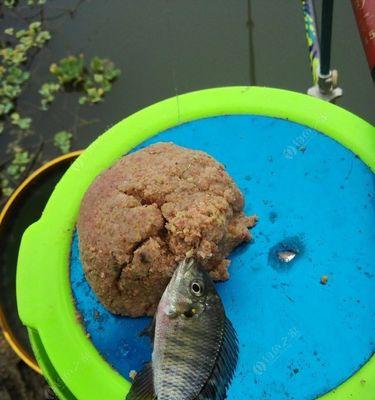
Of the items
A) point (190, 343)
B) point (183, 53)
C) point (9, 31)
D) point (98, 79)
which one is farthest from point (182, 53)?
point (190, 343)

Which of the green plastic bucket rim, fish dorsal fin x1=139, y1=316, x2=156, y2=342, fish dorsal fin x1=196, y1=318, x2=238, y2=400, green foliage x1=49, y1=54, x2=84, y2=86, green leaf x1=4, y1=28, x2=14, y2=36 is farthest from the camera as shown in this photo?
green leaf x1=4, y1=28, x2=14, y2=36

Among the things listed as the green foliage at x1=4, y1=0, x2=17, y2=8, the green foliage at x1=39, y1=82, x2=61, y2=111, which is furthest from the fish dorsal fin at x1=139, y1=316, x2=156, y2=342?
the green foliage at x1=4, y1=0, x2=17, y2=8

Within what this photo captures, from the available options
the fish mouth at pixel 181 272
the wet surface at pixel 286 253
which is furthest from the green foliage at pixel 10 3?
the fish mouth at pixel 181 272

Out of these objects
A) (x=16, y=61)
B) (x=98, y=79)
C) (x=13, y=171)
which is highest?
(x=16, y=61)

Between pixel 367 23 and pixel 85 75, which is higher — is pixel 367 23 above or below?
above

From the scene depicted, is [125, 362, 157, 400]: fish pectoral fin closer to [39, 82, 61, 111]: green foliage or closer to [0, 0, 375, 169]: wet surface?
[0, 0, 375, 169]: wet surface

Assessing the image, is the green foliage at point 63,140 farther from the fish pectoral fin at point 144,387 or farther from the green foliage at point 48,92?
the fish pectoral fin at point 144,387

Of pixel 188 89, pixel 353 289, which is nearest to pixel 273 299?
pixel 353 289

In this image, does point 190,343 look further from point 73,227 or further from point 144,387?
point 73,227
